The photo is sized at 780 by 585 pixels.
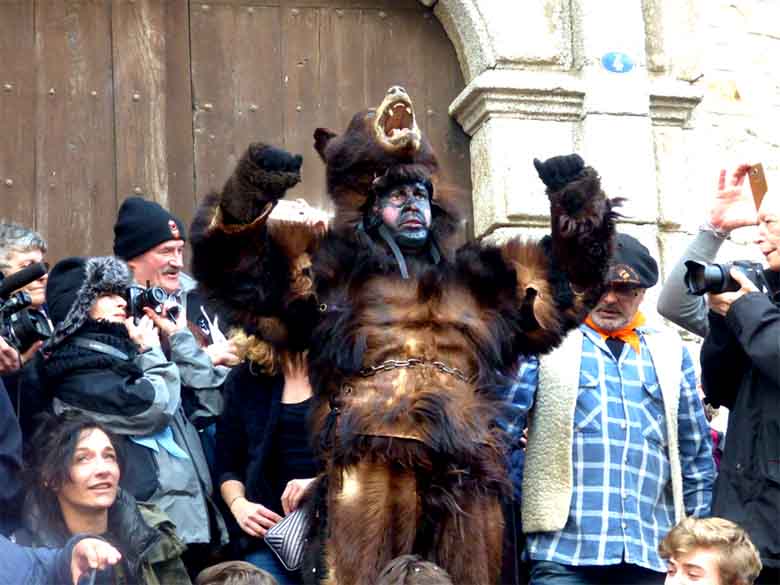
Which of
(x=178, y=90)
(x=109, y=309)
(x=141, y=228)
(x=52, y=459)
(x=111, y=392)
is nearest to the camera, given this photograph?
(x=52, y=459)

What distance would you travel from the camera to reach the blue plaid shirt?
21.2 feet

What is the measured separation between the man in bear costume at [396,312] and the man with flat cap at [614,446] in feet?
1.36

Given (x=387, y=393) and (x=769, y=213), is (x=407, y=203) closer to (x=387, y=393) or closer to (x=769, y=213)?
(x=387, y=393)

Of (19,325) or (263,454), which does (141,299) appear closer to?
(19,325)

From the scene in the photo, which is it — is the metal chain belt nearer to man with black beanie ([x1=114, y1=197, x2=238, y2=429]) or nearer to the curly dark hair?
the curly dark hair

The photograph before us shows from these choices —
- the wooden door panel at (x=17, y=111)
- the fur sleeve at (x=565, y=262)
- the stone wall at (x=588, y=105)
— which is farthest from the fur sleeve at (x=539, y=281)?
the wooden door panel at (x=17, y=111)

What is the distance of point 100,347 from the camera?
6430mm

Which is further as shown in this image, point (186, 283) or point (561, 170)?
point (186, 283)

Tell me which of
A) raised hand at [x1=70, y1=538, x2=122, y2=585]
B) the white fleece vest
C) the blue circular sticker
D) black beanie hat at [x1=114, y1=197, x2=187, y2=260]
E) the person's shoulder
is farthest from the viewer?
the blue circular sticker

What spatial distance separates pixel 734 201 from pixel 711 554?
4.41 feet

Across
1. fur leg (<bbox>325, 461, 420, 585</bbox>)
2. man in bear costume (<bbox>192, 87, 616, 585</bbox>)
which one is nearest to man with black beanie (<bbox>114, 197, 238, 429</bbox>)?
man in bear costume (<bbox>192, 87, 616, 585</bbox>)

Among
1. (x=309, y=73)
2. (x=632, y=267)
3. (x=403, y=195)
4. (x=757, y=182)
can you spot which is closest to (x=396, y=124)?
(x=403, y=195)

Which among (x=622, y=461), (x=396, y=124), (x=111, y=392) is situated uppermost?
(x=396, y=124)

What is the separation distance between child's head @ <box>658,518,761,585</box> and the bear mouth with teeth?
4.94 ft
